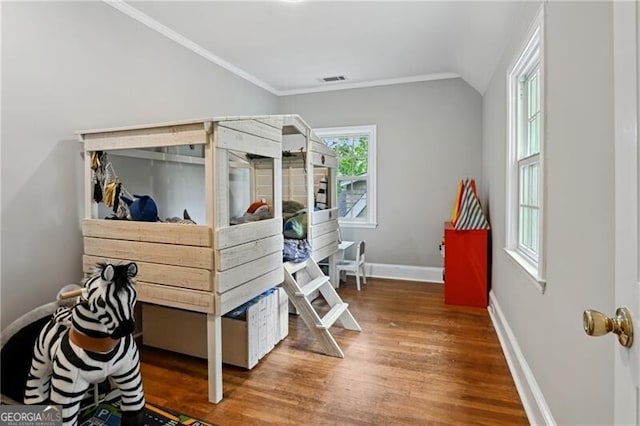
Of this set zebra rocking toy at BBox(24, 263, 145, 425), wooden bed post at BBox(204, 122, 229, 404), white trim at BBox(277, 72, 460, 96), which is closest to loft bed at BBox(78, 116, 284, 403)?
wooden bed post at BBox(204, 122, 229, 404)

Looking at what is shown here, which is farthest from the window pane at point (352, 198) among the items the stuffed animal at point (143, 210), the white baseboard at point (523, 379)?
the stuffed animal at point (143, 210)

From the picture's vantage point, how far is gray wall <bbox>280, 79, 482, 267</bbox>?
179 inches

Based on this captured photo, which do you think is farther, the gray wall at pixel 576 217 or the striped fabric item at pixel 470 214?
the striped fabric item at pixel 470 214

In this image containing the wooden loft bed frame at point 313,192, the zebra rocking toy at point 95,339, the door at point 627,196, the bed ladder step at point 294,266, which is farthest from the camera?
the wooden loft bed frame at point 313,192

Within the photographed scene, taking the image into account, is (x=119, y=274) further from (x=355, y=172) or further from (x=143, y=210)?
(x=355, y=172)

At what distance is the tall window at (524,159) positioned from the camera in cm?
229

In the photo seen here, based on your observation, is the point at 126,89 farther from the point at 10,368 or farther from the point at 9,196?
the point at 10,368

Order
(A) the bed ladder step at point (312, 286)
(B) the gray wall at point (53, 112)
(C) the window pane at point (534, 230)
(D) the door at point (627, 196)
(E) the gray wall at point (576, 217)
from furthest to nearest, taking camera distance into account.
Result: (A) the bed ladder step at point (312, 286) → (C) the window pane at point (534, 230) → (B) the gray wall at point (53, 112) → (E) the gray wall at point (576, 217) → (D) the door at point (627, 196)

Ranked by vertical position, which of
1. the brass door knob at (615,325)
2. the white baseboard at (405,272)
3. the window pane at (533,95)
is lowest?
the white baseboard at (405,272)

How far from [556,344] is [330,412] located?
121 centimetres

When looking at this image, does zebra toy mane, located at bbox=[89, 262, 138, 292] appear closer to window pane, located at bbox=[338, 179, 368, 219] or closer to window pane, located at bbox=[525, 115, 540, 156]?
window pane, located at bbox=[525, 115, 540, 156]

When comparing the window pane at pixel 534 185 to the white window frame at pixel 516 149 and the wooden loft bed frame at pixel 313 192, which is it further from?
the wooden loft bed frame at pixel 313 192

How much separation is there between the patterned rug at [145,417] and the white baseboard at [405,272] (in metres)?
3.42
